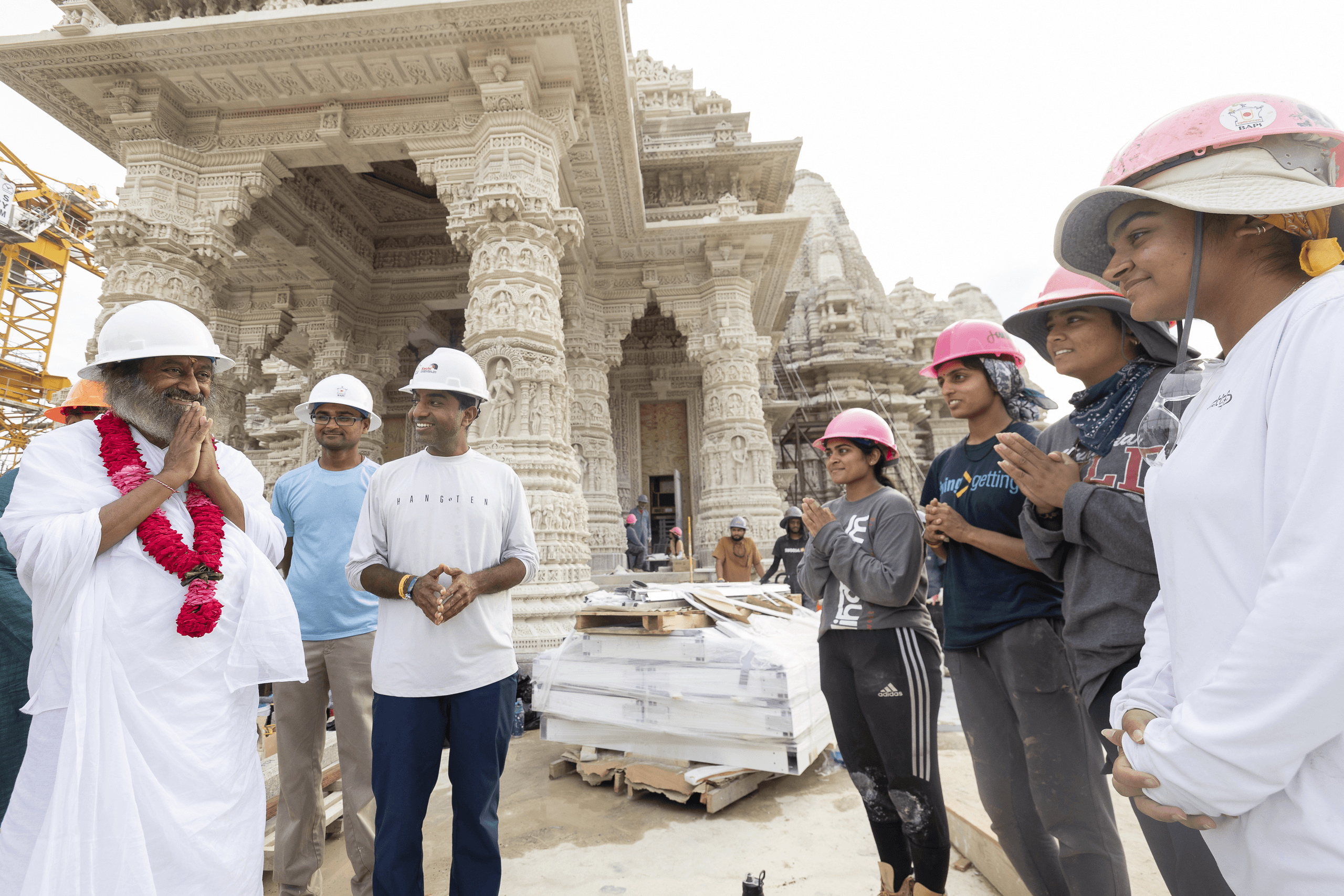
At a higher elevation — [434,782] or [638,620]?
[638,620]

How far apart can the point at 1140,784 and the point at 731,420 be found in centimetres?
904

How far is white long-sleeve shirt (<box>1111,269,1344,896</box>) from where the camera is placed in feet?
2.12

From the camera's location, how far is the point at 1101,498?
1357mm

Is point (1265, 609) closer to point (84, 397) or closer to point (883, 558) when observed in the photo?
point (883, 558)

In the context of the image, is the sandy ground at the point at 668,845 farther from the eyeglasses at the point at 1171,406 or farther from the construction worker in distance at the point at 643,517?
the construction worker in distance at the point at 643,517

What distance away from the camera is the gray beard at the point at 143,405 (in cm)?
159

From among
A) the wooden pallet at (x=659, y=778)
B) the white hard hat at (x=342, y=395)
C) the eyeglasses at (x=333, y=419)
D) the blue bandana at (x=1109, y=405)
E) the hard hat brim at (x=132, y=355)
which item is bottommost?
the wooden pallet at (x=659, y=778)

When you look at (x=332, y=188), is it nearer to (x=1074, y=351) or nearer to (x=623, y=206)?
(x=623, y=206)

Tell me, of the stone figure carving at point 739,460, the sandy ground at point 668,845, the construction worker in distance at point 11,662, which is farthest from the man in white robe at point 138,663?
the stone figure carving at point 739,460

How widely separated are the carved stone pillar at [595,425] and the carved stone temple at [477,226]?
43mm

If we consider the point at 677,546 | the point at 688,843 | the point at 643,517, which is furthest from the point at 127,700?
the point at 643,517

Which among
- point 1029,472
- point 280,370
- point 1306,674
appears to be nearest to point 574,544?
point 1029,472

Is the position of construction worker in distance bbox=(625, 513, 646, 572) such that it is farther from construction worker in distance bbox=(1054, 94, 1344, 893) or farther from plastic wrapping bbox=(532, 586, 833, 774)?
construction worker in distance bbox=(1054, 94, 1344, 893)

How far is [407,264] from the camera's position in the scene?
36.3ft
